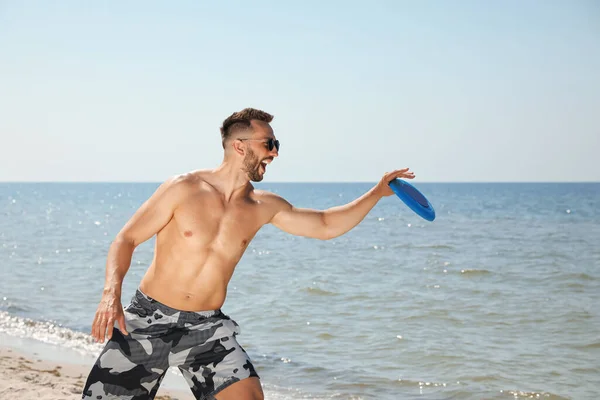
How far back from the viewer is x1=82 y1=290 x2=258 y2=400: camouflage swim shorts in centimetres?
398

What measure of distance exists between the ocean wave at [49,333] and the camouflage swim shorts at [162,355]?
18.3 ft

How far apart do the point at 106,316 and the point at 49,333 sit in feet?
24.5

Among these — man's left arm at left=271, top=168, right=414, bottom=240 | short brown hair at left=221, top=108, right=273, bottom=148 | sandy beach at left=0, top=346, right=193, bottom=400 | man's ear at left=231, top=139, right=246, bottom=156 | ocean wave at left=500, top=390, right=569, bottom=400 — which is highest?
short brown hair at left=221, top=108, right=273, bottom=148

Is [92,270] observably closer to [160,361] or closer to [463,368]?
[463,368]

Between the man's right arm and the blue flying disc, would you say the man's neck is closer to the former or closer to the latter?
the man's right arm

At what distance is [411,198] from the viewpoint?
4.77 m

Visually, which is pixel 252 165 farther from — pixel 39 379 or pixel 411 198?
pixel 39 379

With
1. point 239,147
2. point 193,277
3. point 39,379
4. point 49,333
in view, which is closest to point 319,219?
point 239,147

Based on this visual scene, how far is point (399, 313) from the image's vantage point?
12641 mm

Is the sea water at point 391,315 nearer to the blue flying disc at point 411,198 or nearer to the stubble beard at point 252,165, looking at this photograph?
the blue flying disc at point 411,198

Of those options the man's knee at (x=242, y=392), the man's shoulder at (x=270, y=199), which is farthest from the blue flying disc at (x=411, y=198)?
the man's knee at (x=242, y=392)

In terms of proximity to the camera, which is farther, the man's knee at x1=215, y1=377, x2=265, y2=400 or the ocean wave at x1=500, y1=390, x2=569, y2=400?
the ocean wave at x1=500, y1=390, x2=569, y2=400

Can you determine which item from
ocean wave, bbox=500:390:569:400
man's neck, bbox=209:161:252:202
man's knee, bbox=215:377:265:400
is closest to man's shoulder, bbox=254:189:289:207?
man's neck, bbox=209:161:252:202

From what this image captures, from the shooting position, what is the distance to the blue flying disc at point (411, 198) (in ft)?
15.6
